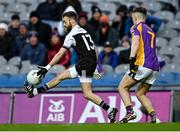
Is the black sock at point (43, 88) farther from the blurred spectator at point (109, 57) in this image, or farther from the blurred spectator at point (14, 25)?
the blurred spectator at point (14, 25)

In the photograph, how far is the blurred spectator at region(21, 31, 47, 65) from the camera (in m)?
18.8

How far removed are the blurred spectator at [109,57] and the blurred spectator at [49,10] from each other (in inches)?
101

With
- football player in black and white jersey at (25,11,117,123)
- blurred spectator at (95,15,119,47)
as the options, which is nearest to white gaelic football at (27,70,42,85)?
A: football player in black and white jersey at (25,11,117,123)

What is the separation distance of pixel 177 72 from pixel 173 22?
2867 mm

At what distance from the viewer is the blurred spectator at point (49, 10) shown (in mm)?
20594

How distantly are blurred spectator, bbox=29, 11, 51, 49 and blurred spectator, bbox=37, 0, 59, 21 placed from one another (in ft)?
2.22

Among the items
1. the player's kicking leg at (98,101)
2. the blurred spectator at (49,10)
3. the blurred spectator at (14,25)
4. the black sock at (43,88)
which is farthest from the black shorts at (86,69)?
the blurred spectator at (49,10)

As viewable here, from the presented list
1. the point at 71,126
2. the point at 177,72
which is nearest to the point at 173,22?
the point at 177,72

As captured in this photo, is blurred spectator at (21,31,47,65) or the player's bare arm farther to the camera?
blurred spectator at (21,31,47,65)

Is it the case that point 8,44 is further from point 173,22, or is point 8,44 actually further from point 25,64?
point 173,22

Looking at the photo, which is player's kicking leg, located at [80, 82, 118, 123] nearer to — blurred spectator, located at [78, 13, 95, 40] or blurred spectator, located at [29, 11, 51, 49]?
blurred spectator, located at [78, 13, 95, 40]

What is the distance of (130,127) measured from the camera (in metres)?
12.0

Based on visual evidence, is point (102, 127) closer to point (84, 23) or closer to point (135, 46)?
point (135, 46)

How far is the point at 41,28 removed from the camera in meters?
19.7
